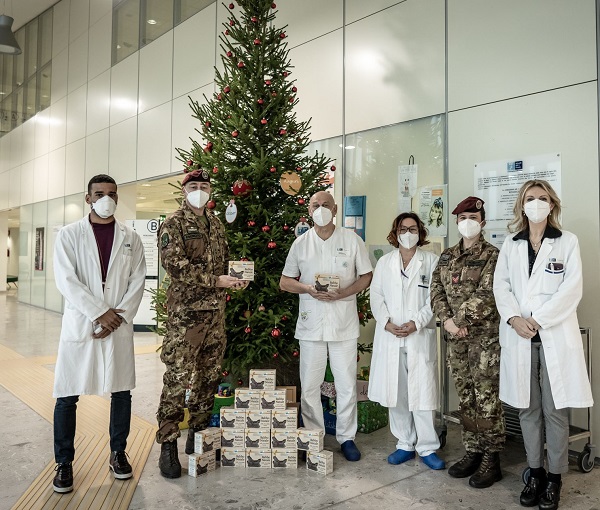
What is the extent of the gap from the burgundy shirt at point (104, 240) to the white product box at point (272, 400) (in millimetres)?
1224

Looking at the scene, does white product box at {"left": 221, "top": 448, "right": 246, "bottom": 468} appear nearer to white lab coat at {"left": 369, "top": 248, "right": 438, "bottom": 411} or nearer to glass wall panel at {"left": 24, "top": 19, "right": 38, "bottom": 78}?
white lab coat at {"left": 369, "top": 248, "right": 438, "bottom": 411}

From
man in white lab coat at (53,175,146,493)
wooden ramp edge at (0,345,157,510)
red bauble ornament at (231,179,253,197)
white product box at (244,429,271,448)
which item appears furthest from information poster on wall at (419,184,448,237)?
wooden ramp edge at (0,345,157,510)

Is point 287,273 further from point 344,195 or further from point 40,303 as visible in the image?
point 40,303

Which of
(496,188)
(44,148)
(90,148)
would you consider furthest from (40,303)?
(496,188)

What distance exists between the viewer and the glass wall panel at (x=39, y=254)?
13.0 m

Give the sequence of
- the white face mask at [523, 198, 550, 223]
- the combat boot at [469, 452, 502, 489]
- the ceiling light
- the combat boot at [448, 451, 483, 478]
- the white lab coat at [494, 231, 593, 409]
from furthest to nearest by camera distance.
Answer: the ceiling light
the combat boot at [448, 451, 483, 478]
the combat boot at [469, 452, 502, 489]
the white face mask at [523, 198, 550, 223]
the white lab coat at [494, 231, 593, 409]

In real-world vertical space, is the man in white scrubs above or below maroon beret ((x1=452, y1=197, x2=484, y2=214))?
below

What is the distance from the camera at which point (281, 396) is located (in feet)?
10.7

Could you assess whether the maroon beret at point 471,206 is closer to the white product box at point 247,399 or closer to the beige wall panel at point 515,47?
the beige wall panel at point 515,47

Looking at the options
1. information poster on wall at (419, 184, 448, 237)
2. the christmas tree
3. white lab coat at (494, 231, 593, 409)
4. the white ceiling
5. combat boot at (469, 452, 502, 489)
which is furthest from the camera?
the white ceiling

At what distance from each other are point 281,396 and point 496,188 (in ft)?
7.44

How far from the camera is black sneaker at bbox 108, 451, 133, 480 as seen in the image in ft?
9.84

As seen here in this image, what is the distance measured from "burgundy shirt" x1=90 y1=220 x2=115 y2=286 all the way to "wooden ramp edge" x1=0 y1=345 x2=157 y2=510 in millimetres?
1166

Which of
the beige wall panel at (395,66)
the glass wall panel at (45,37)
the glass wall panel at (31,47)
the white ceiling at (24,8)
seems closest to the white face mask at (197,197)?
the beige wall panel at (395,66)
